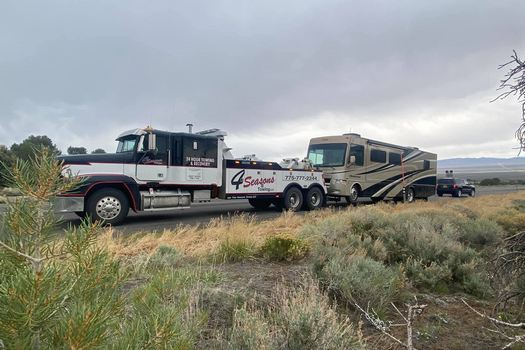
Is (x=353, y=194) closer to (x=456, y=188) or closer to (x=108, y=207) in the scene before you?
(x=108, y=207)

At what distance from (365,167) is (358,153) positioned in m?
0.92

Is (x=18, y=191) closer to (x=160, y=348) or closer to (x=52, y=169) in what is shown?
(x=52, y=169)

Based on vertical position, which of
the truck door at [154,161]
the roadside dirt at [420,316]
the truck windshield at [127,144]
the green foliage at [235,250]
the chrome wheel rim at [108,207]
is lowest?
the roadside dirt at [420,316]

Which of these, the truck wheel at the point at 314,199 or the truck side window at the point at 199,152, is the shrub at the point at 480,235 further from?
the truck wheel at the point at 314,199

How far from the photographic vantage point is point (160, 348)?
1430 millimetres

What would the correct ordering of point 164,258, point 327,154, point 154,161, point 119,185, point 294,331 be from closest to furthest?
point 294,331 < point 164,258 < point 119,185 < point 154,161 < point 327,154

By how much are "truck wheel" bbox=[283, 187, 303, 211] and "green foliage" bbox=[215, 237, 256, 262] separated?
9.38 meters

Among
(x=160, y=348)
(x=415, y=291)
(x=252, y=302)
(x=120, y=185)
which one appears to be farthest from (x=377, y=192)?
(x=160, y=348)

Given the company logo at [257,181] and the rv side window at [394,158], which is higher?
the rv side window at [394,158]

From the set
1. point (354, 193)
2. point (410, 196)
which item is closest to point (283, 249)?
point (354, 193)

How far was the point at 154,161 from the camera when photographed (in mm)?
11969

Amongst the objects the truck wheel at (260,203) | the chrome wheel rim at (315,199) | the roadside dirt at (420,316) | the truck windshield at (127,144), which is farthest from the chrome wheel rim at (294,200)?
the roadside dirt at (420,316)

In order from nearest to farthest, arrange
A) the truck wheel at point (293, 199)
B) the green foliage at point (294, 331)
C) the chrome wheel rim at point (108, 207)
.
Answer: the green foliage at point (294, 331) < the chrome wheel rim at point (108, 207) < the truck wheel at point (293, 199)

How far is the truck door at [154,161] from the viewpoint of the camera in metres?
11.7
